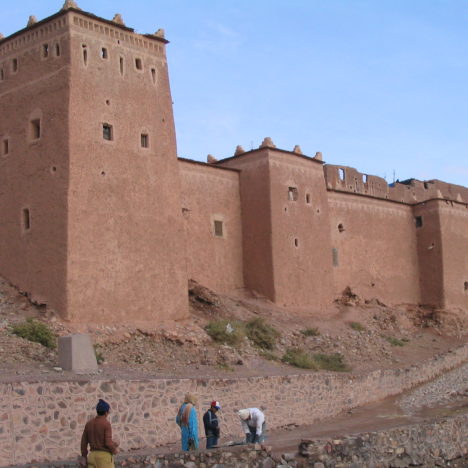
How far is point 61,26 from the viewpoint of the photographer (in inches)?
868

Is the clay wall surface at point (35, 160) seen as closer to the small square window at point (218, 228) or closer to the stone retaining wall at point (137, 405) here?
the stone retaining wall at point (137, 405)

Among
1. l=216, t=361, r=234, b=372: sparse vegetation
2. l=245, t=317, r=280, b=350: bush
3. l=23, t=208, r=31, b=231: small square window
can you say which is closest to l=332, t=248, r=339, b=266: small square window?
l=245, t=317, r=280, b=350: bush

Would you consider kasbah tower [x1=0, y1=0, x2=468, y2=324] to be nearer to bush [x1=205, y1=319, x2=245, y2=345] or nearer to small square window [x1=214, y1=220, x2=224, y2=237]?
small square window [x1=214, y1=220, x2=224, y2=237]

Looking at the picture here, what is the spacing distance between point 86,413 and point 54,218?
27.7 ft

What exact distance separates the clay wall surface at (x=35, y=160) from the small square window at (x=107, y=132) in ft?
3.76

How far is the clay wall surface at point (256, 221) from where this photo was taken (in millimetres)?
27594

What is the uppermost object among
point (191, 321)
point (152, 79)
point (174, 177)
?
point (152, 79)

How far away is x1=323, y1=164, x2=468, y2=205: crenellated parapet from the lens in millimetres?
37188

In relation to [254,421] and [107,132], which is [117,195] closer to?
[107,132]

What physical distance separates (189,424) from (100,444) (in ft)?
8.77

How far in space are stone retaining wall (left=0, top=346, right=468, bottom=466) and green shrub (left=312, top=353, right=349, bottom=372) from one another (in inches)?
120

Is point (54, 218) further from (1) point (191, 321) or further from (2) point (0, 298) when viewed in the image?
(1) point (191, 321)

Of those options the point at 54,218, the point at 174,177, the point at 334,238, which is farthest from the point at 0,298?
the point at 334,238

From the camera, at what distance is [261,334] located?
24.1 m
